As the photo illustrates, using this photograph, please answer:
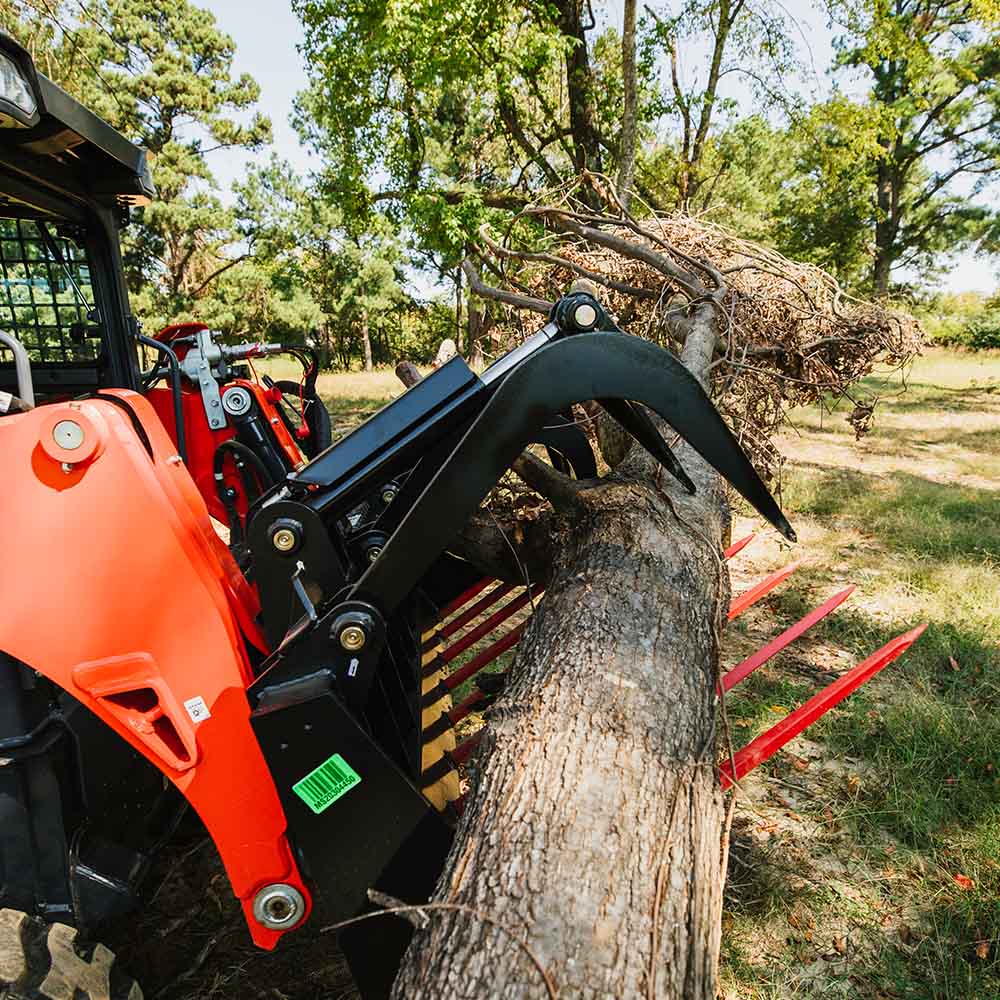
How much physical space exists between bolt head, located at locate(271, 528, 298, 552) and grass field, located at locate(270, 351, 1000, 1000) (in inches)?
73.1

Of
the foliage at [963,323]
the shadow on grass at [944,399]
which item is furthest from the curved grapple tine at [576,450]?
the foliage at [963,323]

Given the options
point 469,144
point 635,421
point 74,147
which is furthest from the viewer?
point 469,144

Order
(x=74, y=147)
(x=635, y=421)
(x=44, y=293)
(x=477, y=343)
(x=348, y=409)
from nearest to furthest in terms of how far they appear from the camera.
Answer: (x=635, y=421)
(x=74, y=147)
(x=44, y=293)
(x=477, y=343)
(x=348, y=409)

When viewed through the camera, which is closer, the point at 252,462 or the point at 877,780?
the point at 877,780

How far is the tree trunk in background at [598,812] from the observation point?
1187mm

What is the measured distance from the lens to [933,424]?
1070 centimetres

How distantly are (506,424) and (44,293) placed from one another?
6.63ft

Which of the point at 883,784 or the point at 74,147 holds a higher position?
the point at 74,147

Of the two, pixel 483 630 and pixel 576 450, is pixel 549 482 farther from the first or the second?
pixel 483 630

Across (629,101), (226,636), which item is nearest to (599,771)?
(226,636)

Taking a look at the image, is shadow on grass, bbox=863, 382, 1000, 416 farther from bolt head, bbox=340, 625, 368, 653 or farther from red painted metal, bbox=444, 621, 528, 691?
bolt head, bbox=340, 625, 368, 653

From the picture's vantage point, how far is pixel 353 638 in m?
1.51

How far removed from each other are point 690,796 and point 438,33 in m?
11.3

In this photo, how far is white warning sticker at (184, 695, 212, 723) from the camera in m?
1.54
